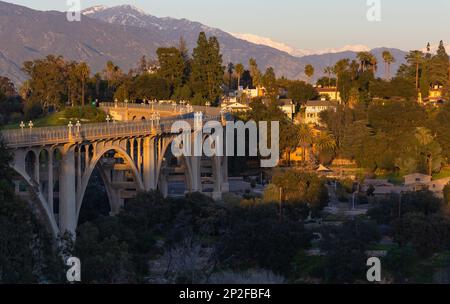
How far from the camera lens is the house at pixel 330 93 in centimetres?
10388

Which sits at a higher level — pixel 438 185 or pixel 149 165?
pixel 149 165

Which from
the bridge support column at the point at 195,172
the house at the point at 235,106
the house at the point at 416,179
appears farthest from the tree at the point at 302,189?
the house at the point at 235,106

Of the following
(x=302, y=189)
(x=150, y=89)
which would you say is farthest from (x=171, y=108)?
(x=302, y=189)

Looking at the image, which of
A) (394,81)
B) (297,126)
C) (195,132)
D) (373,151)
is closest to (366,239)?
(195,132)

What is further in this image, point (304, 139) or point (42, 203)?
point (304, 139)

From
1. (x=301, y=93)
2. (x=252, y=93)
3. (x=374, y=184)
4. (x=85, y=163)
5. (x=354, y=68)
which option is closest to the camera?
(x=85, y=163)

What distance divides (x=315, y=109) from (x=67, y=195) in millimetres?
60315

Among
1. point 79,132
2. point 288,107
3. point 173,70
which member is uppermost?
point 173,70

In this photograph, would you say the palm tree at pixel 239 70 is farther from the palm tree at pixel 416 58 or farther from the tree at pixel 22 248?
the tree at pixel 22 248

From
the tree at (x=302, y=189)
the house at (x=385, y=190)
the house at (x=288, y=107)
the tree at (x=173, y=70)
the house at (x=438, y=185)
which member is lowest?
the house at (x=385, y=190)

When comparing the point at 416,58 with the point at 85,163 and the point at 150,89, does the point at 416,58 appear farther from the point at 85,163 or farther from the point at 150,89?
the point at 85,163

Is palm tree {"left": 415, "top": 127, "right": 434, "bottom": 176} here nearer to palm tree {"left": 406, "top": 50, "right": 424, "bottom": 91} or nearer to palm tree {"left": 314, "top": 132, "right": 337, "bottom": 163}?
palm tree {"left": 314, "top": 132, "right": 337, "bottom": 163}

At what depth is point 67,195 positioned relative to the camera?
38969 mm

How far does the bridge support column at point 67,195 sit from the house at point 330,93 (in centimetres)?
6589
